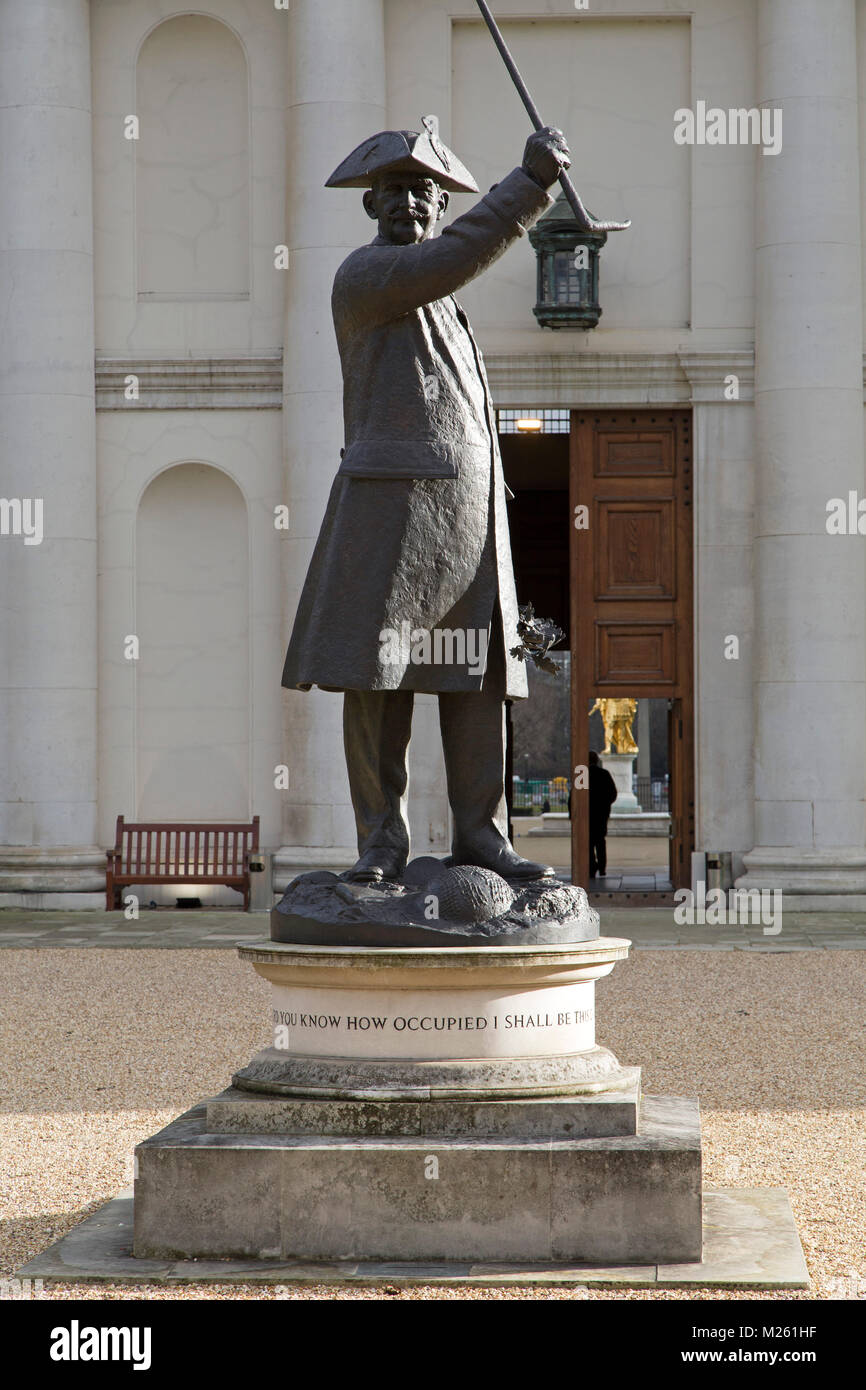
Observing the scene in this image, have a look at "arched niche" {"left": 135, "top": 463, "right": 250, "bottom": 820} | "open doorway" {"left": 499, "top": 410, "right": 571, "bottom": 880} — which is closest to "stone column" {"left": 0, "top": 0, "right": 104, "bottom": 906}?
"arched niche" {"left": 135, "top": 463, "right": 250, "bottom": 820}

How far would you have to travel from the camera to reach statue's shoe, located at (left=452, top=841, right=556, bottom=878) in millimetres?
6332

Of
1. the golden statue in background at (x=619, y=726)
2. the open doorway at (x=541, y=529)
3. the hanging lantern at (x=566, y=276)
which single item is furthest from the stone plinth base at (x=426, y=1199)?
the golden statue in background at (x=619, y=726)

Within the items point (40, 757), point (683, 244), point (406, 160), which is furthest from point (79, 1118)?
point (683, 244)

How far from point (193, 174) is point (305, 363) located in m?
2.52

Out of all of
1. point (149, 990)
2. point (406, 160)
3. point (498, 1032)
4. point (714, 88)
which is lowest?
point (149, 990)

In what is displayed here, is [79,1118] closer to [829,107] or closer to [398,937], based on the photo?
[398,937]

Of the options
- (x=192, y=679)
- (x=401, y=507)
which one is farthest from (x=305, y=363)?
(x=401, y=507)

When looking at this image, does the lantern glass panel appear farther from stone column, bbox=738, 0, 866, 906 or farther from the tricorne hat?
the tricorne hat

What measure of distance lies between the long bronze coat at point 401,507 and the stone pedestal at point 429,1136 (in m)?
0.96

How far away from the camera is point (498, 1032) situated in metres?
5.95

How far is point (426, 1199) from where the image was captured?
A: 5.66m

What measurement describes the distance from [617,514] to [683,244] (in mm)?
2627

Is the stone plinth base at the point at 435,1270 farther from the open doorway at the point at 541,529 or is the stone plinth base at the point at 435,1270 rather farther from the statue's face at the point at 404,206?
the open doorway at the point at 541,529

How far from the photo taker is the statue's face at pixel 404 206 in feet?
20.5
